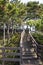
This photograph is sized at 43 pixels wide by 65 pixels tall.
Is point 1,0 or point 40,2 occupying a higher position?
point 1,0

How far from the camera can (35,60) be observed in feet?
34.8

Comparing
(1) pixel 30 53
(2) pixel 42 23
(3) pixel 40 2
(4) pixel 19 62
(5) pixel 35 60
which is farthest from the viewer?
(3) pixel 40 2

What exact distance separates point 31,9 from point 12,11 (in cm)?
1177

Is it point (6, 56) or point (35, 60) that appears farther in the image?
point (35, 60)

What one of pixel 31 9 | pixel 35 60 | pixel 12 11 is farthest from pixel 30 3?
pixel 35 60

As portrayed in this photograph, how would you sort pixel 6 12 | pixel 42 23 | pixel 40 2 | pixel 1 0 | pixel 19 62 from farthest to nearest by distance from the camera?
pixel 40 2 < pixel 6 12 < pixel 1 0 < pixel 42 23 < pixel 19 62

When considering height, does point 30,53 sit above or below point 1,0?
below

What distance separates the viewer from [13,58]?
9.35 metres

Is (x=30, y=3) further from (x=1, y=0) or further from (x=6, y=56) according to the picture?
(x=6, y=56)

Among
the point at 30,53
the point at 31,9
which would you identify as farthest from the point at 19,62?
the point at 31,9

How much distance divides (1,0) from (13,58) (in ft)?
21.7

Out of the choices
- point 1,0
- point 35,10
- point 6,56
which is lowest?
point 35,10

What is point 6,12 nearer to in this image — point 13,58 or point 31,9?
point 13,58

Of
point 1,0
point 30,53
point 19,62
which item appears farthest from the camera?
point 1,0
